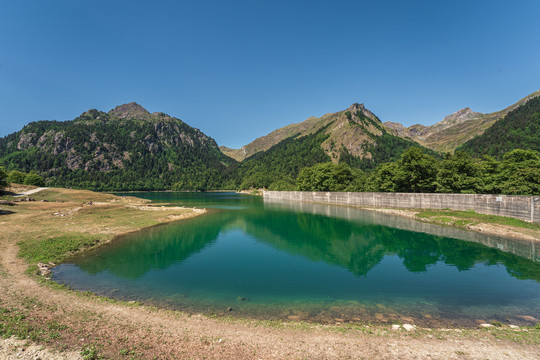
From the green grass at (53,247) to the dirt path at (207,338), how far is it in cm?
967

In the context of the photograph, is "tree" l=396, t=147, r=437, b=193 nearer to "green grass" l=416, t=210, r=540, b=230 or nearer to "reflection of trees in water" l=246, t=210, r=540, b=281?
"green grass" l=416, t=210, r=540, b=230

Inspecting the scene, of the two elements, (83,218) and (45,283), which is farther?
(83,218)

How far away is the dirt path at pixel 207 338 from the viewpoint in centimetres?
882

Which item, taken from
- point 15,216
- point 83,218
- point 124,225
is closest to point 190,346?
point 124,225

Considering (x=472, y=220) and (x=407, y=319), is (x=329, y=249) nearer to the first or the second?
(x=407, y=319)

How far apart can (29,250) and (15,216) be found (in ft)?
74.3

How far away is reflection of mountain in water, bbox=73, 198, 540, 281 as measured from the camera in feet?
72.6

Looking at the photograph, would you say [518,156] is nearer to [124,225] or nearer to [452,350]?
[452,350]

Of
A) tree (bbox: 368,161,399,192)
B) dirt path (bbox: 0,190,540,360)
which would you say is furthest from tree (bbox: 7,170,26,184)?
tree (bbox: 368,161,399,192)

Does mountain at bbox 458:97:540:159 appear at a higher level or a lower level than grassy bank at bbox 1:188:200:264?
higher

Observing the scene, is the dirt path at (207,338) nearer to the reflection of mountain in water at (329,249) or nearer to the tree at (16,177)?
the reflection of mountain in water at (329,249)

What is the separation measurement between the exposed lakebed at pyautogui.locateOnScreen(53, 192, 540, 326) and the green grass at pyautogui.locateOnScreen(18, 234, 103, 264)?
61.4 inches

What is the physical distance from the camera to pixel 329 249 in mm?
30016

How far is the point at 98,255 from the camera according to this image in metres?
23.9
